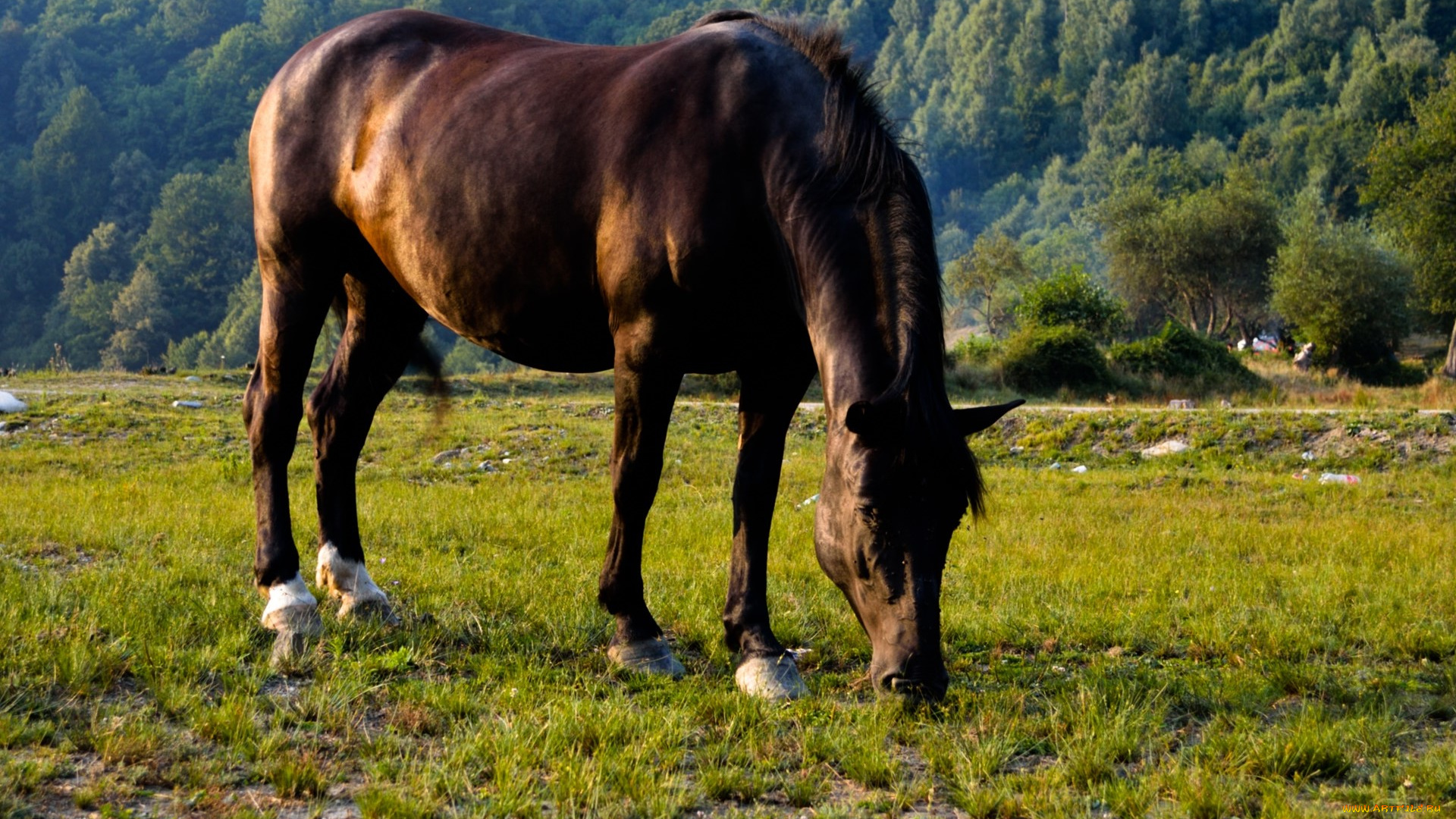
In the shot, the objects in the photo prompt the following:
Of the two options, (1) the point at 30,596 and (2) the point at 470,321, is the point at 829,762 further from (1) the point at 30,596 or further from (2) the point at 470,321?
(1) the point at 30,596

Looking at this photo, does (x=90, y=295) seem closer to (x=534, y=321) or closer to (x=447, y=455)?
(x=447, y=455)

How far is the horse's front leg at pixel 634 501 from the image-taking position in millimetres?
4516

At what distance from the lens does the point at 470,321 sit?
523cm

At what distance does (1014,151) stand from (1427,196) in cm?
13598

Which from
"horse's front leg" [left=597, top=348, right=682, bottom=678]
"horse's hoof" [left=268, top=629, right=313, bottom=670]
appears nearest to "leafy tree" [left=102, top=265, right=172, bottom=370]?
"horse's hoof" [left=268, top=629, right=313, bottom=670]

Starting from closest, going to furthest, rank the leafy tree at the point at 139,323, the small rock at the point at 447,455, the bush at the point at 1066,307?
the small rock at the point at 447,455, the bush at the point at 1066,307, the leafy tree at the point at 139,323

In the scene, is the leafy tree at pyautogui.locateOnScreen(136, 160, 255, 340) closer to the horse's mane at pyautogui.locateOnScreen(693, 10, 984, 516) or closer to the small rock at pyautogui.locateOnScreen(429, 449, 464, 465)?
the small rock at pyautogui.locateOnScreen(429, 449, 464, 465)

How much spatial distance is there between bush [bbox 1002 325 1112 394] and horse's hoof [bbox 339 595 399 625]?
26.9 m

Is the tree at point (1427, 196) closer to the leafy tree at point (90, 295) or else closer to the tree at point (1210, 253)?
the tree at point (1210, 253)

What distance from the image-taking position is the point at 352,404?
19.5 ft

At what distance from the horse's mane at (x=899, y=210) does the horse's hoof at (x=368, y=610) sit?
9.35 ft

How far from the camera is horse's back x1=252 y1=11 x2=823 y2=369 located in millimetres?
4445

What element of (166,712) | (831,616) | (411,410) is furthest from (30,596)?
(411,410)

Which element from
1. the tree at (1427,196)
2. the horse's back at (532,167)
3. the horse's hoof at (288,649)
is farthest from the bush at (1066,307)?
the horse's hoof at (288,649)
